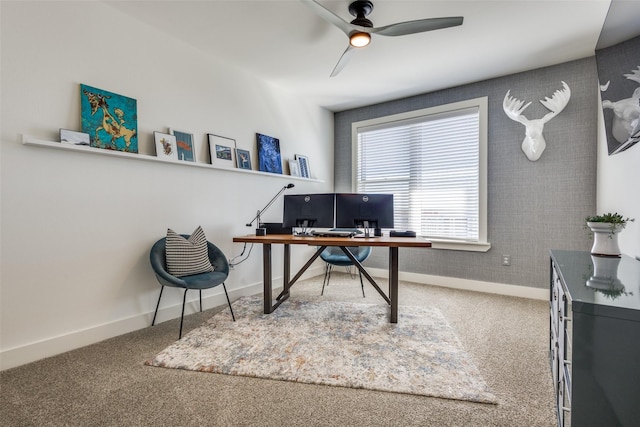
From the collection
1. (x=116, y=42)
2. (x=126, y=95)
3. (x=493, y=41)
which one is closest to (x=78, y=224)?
(x=126, y=95)

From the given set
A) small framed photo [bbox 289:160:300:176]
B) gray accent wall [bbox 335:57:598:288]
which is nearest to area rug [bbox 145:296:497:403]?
gray accent wall [bbox 335:57:598:288]

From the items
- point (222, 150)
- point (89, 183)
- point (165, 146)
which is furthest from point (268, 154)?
point (89, 183)

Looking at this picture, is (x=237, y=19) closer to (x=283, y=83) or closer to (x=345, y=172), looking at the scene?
→ (x=283, y=83)

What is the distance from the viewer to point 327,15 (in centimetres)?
213

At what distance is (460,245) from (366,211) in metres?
1.62

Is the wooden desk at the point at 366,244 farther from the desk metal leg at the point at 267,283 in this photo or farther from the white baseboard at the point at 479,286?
the white baseboard at the point at 479,286

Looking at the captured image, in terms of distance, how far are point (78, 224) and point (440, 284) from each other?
388 centimetres

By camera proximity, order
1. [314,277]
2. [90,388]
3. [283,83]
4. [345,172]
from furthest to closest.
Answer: [345,172]
[314,277]
[283,83]
[90,388]

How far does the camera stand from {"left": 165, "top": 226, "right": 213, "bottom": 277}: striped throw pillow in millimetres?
2439

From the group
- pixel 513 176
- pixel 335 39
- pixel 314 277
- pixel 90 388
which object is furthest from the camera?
pixel 314 277

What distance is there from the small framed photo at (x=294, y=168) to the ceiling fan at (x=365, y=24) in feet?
6.10

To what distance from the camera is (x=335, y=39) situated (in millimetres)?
2775

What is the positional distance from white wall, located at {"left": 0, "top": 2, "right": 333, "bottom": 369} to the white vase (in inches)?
121

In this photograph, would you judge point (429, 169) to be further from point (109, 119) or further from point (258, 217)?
point (109, 119)
